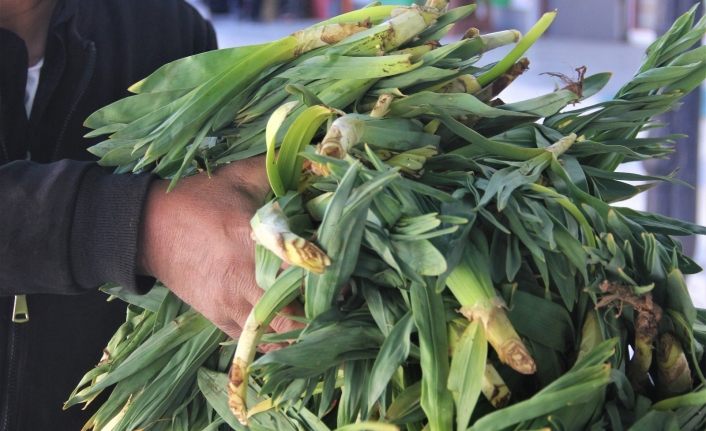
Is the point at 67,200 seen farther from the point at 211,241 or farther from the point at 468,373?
the point at 468,373

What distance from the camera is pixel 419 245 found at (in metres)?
0.60

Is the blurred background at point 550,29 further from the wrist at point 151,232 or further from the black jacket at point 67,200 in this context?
the wrist at point 151,232

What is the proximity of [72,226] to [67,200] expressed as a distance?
0.02 meters

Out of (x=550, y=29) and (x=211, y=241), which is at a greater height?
(x=211, y=241)

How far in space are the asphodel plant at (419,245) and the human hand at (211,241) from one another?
0.02 meters

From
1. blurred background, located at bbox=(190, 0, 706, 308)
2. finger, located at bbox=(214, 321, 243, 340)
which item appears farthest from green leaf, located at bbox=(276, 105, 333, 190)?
blurred background, located at bbox=(190, 0, 706, 308)

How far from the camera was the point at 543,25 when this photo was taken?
79 centimetres

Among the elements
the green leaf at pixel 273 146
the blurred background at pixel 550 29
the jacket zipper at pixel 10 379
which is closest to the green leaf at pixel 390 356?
the green leaf at pixel 273 146

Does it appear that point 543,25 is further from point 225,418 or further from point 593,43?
point 593,43

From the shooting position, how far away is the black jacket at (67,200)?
2.45 ft

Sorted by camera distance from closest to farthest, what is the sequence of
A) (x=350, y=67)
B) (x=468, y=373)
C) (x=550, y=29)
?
1. (x=468, y=373)
2. (x=350, y=67)
3. (x=550, y=29)

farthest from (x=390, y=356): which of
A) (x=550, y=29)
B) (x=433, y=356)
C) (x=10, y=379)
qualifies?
(x=550, y=29)

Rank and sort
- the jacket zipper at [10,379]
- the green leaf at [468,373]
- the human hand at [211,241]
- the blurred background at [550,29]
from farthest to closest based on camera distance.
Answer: the blurred background at [550,29] < the jacket zipper at [10,379] < the human hand at [211,241] < the green leaf at [468,373]

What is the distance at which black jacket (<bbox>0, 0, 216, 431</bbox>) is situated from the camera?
2.45ft
